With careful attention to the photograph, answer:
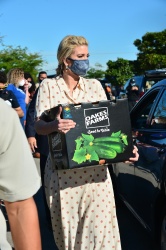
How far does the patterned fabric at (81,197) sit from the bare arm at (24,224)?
1605mm

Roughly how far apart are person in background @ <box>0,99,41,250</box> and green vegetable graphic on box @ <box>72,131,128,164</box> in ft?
4.13

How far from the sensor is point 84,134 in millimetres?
3250

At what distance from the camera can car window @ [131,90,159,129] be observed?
510cm

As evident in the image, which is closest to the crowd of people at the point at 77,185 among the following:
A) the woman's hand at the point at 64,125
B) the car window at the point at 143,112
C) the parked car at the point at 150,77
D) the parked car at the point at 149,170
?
the woman's hand at the point at 64,125

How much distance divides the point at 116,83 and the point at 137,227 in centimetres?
5328

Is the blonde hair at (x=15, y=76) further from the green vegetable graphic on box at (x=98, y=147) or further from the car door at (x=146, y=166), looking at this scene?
the green vegetable graphic on box at (x=98, y=147)

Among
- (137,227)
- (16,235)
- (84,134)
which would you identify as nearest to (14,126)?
(16,235)

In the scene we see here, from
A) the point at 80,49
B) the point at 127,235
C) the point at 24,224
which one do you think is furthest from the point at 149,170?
the point at 24,224

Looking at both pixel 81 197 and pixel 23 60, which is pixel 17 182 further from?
pixel 23 60

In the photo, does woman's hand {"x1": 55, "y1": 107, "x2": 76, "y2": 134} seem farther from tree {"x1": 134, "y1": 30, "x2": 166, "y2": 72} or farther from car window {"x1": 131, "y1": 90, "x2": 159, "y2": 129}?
tree {"x1": 134, "y1": 30, "x2": 166, "y2": 72}

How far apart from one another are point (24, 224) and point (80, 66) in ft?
5.97

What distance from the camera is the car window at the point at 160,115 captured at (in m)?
4.55

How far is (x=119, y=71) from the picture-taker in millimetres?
63719

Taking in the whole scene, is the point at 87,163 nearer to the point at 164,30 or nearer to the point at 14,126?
the point at 14,126
